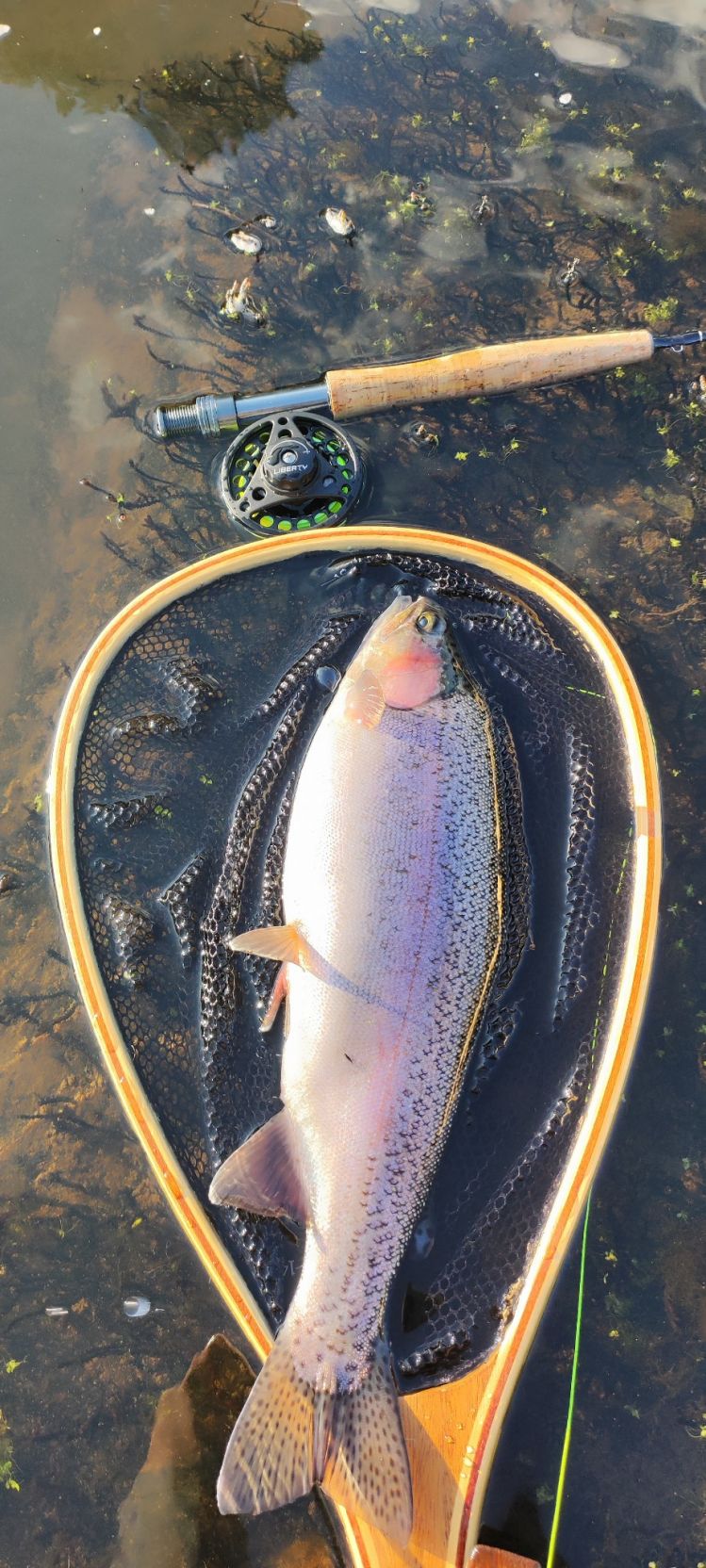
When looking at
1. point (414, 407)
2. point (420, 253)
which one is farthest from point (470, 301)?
point (414, 407)

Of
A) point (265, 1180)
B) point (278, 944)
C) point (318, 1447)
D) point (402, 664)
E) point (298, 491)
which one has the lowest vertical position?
point (318, 1447)

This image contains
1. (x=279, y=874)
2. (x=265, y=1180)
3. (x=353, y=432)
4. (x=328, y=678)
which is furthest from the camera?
(x=353, y=432)

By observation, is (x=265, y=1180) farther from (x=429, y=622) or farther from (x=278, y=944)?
(x=429, y=622)

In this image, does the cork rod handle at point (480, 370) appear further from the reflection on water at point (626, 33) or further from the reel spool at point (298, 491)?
the reflection on water at point (626, 33)

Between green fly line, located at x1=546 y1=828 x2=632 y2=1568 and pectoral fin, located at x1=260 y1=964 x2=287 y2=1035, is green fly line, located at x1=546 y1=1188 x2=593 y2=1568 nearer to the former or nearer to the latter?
green fly line, located at x1=546 y1=828 x2=632 y2=1568

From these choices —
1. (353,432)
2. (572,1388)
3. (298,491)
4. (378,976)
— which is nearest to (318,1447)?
(572,1388)

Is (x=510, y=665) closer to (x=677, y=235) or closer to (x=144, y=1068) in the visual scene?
(x=144, y=1068)

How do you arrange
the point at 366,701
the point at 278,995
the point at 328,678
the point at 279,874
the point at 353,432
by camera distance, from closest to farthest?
the point at 278,995 < the point at 366,701 < the point at 279,874 < the point at 328,678 < the point at 353,432
